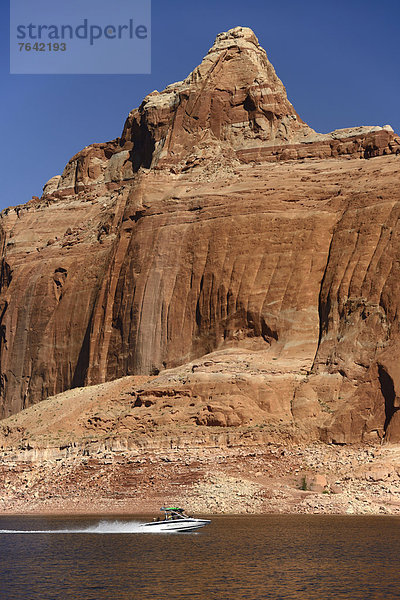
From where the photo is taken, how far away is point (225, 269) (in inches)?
3120

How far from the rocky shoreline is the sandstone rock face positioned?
3188 mm

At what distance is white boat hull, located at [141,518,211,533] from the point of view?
48250 mm

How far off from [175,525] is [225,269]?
33.6 m

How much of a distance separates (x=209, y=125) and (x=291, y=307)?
24.7 meters

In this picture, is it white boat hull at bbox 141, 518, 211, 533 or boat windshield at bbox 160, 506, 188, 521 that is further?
boat windshield at bbox 160, 506, 188, 521

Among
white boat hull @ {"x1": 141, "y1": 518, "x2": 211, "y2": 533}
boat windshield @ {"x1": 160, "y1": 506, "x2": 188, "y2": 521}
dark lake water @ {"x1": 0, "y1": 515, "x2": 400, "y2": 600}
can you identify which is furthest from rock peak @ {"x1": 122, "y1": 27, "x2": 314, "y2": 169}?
white boat hull @ {"x1": 141, "y1": 518, "x2": 211, "y2": 533}

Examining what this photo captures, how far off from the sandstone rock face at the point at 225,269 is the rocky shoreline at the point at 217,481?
10.5 feet

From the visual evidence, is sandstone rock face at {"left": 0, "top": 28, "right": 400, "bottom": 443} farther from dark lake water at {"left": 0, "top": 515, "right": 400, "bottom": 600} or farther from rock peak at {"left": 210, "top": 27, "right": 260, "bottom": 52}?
dark lake water at {"left": 0, "top": 515, "right": 400, "bottom": 600}

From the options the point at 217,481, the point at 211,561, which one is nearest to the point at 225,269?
the point at 217,481

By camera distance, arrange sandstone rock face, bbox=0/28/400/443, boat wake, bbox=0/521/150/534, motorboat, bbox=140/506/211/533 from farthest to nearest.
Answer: sandstone rock face, bbox=0/28/400/443 < boat wake, bbox=0/521/150/534 < motorboat, bbox=140/506/211/533

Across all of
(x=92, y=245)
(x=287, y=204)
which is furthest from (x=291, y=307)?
(x=92, y=245)

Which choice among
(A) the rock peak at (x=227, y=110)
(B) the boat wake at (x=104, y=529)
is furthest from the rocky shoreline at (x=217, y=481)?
(A) the rock peak at (x=227, y=110)

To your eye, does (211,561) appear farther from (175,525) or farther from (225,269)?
(225,269)

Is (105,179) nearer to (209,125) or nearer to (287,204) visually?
(209,125)
